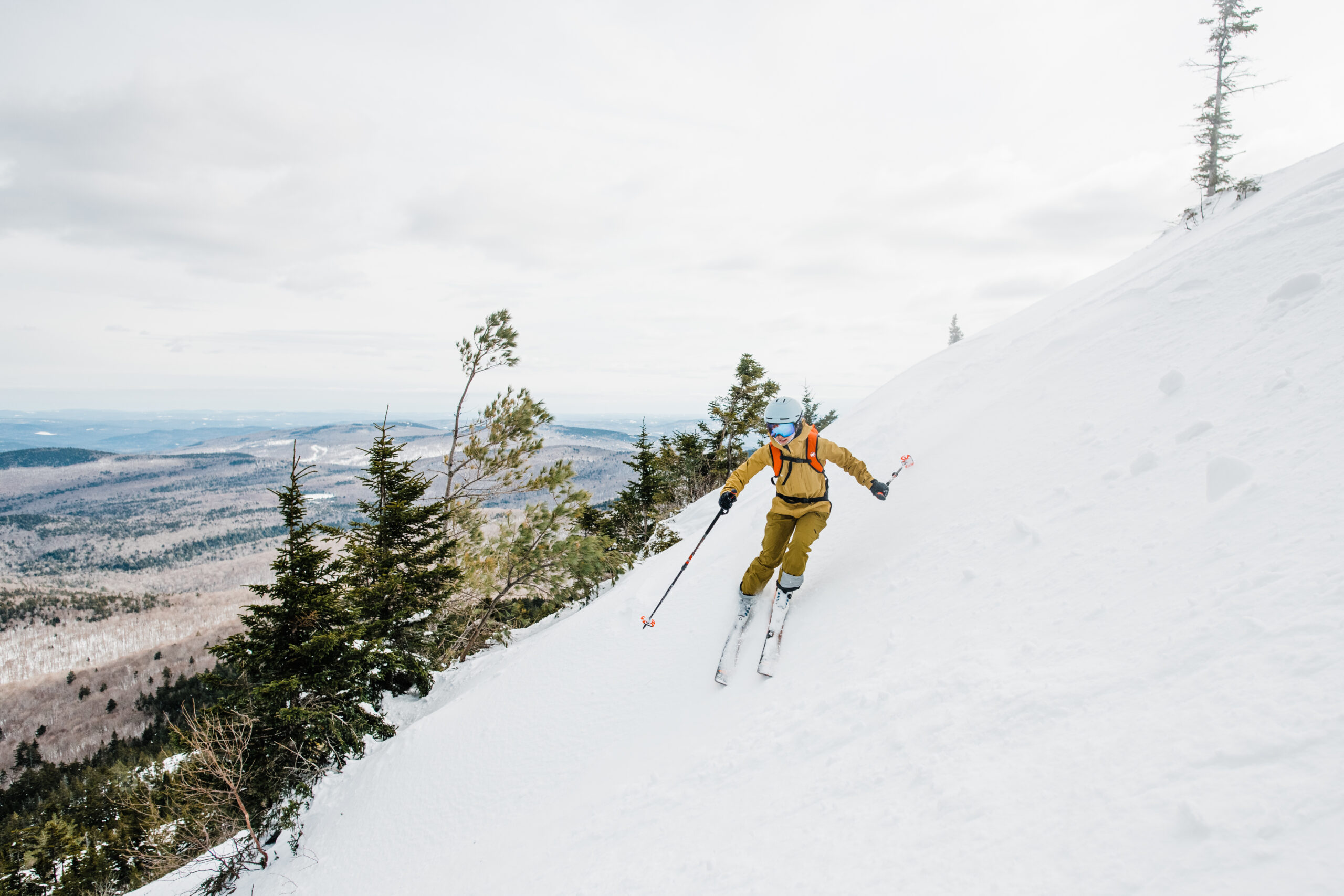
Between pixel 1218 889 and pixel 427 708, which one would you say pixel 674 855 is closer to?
pixel 1218 889

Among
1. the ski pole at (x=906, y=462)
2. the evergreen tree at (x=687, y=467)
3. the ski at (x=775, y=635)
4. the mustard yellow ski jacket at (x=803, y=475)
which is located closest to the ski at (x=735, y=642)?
the ski at (x=775, y=635)

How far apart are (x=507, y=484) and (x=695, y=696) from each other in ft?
44.9

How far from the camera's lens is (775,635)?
5.77 m

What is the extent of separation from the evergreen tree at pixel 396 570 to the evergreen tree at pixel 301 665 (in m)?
0.61

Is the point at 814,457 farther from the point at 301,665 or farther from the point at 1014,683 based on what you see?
the point at 301,665

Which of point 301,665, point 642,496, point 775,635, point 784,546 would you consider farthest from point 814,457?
point 642,496

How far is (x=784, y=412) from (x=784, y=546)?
1.60 metres

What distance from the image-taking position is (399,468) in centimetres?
1411

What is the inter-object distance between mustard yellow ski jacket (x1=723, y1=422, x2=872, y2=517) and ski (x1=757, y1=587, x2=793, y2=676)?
936 millimetres

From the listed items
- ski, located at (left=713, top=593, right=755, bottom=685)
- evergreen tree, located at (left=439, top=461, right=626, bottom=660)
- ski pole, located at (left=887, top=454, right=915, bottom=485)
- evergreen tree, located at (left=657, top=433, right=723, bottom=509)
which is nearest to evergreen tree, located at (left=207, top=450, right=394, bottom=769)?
evergreen tree, located at (left=439, top=461, right=626, bottom=660)

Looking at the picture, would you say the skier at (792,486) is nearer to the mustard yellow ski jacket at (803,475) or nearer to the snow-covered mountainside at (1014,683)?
the mustard yellow ski jacket at (803,475)

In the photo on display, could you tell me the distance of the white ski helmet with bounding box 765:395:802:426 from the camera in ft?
20.0

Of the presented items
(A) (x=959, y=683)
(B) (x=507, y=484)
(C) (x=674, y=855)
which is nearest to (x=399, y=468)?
(B) (x=507, y=484)

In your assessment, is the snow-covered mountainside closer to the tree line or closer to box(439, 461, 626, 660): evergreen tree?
the tree line
